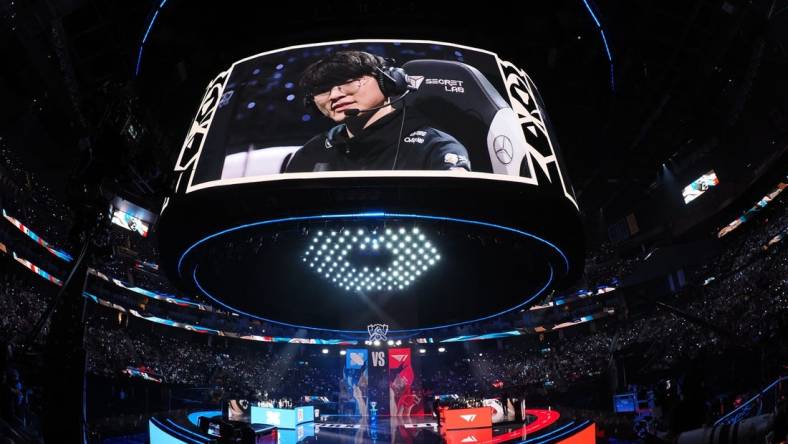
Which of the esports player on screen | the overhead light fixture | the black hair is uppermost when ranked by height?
the black hair

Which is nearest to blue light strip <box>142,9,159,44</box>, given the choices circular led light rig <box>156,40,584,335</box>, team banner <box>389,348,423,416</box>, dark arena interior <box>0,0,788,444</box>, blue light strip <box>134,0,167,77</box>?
blue light strip <box>134,0,167,77</box>

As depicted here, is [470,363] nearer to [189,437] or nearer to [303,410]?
[303,410]

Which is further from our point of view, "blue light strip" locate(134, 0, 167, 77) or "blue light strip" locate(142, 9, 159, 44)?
"blue light strip" locate(142, 9, 159, 44)

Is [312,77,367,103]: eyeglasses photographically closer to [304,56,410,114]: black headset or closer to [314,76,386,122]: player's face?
[314,76,386,122]: player's face

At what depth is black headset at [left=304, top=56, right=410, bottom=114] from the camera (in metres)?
10.1

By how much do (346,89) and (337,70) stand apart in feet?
1.84

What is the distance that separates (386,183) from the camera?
9023mm

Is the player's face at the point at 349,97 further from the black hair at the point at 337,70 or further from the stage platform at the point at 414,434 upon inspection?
the stage platform at the point at 414,434

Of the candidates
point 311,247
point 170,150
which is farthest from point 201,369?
point 311,247

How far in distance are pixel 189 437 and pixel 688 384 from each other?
397 inches

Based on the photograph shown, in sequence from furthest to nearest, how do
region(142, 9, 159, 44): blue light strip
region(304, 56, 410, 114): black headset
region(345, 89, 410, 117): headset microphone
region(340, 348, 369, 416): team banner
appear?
region(340, 348, 369, 416): team banner → region(142, 9, 159, 44): blue light strip → region(304, 56, 410, 114): black headset → region(345, 89, 410, 117): headset microphone

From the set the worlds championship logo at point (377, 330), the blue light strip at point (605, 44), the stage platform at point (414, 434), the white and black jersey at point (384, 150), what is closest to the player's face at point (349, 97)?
the white and black jersey at point (384, 150)

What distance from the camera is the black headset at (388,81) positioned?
10.1 metres

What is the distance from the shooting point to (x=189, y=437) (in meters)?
11.3
